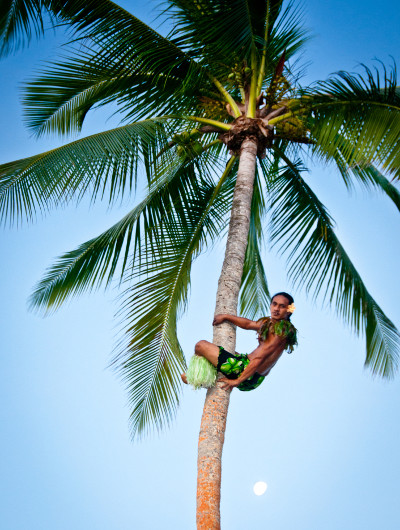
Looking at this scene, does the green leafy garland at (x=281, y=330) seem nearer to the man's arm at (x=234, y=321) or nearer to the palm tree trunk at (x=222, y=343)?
the man's arm at (x=234, y=321)

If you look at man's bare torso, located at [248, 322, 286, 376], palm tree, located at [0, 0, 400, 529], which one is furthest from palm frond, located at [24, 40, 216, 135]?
man's bare torso, located at [248, 322, 286, 376]

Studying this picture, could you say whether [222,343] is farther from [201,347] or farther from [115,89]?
[115,89]

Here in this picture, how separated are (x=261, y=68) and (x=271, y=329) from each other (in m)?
3.45

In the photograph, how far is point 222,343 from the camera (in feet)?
14.3

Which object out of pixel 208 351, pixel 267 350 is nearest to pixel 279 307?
pixel 267 350

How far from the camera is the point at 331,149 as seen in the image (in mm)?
6008

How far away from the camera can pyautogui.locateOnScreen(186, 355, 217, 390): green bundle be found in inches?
161

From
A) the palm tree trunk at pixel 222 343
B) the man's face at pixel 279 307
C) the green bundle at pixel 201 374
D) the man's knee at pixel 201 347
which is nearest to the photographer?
the palm tree trunk at pixel 222 343

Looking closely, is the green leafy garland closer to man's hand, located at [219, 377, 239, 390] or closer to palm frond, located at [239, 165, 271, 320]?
man's hand, located at [219, 377, 239, 390]

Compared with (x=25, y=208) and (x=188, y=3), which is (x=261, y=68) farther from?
(x=25, y=208)

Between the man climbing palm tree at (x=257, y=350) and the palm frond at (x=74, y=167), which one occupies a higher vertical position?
the palm frond at (x=74, y=167)

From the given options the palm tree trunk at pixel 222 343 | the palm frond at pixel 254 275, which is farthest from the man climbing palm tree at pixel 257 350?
the palm frond at pixel 254 275

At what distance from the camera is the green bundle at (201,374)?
4.10m

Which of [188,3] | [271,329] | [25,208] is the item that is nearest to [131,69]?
[188,3]
